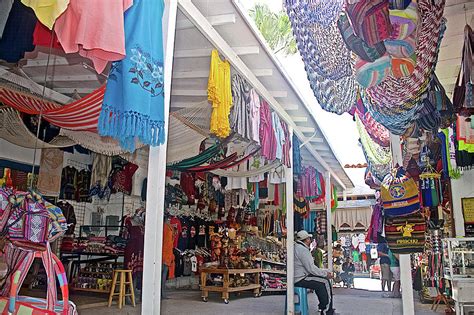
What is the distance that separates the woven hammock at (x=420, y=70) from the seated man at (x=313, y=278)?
3029 mm

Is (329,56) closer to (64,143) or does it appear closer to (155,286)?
(155,286)

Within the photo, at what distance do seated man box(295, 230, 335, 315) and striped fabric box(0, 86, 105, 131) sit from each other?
3433 mm

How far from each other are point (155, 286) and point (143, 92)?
1.23 metres

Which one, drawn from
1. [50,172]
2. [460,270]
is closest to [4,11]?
[50,172]

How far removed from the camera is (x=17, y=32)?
8.80ft

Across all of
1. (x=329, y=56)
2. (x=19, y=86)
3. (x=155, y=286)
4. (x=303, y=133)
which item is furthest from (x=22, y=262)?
(x=303, y=133)

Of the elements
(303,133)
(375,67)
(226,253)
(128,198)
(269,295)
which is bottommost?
(269,295)

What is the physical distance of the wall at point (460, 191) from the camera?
7156mm

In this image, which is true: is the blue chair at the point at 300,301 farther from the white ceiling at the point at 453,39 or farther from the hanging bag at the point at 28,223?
the hanging bag at the point at 28,223

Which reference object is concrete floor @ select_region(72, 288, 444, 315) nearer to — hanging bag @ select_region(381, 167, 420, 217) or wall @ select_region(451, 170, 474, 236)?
wall @ select_region(451, 170, 474, 236)

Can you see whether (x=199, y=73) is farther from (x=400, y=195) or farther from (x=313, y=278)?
(x=313, y=278)

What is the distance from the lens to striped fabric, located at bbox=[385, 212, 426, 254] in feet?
14.0

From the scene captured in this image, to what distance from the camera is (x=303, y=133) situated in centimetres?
743

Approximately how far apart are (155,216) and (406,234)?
287 centimetres
